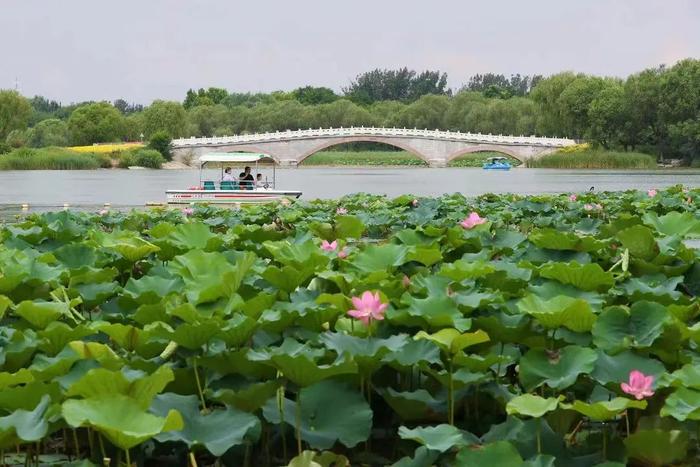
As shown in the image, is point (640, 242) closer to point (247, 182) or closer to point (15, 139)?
point (247, 182)

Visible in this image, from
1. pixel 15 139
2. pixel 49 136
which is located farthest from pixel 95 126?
pixel 15 139

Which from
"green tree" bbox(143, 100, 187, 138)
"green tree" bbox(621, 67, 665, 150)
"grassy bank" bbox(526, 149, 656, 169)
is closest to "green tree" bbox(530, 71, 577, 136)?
"grassy bank" bbox(526, 149, 656, 169)

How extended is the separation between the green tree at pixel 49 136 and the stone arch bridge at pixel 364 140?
12.2 metres

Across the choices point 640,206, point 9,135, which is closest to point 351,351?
point 640,206

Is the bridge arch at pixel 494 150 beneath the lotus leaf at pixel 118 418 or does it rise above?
beneath

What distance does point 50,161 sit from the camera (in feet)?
162

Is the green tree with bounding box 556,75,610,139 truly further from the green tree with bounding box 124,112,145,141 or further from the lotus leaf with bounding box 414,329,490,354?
the lotus leaf with bounding box 414,329,490,354

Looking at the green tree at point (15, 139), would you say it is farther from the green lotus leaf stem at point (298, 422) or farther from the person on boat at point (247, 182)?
the green lotus leaf stem at point (298, 422)

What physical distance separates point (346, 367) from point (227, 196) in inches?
642

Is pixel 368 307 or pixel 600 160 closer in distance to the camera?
pixel 368 307

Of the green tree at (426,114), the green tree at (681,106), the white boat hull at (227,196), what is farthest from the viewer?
the green tree at (426,114)

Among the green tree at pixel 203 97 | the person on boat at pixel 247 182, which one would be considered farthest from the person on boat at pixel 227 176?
the green tree at pixel 203 97

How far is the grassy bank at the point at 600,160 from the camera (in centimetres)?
4559

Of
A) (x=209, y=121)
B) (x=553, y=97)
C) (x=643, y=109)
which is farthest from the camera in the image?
(x=209, y=121)
